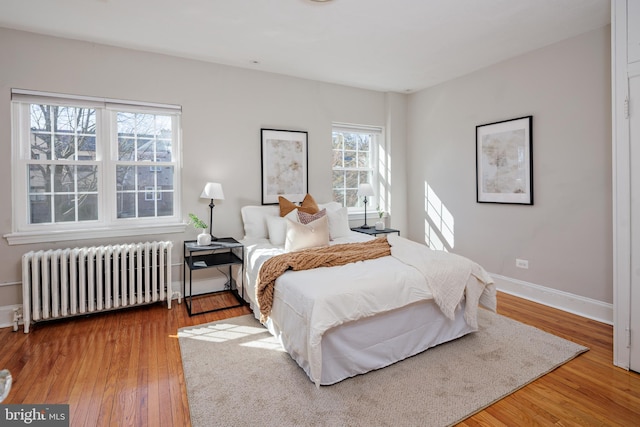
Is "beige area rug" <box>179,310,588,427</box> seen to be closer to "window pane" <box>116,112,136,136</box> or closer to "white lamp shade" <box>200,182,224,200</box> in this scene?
"white lamp shade" <box>200,182,224,200</box>

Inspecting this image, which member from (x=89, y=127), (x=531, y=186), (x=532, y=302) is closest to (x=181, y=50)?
(x=89, y=127)

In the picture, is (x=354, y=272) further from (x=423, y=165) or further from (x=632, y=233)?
(x=423, y=165)

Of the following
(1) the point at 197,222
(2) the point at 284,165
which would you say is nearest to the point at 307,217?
(2) the point at 284,165

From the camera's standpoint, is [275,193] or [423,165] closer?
[275,193]

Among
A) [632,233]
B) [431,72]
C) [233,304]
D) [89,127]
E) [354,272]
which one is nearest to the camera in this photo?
[632,233]

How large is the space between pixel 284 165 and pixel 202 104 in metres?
1.19

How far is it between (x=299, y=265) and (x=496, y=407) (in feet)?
5.00

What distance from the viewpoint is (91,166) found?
346 cm

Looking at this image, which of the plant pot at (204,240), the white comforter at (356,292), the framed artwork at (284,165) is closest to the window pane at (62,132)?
the plant pot at (204,240)

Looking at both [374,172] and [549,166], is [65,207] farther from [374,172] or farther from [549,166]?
[549,166]

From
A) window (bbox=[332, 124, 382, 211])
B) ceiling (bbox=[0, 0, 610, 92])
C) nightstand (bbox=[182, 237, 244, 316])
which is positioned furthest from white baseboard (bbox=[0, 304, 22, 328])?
window (bbox=[332, 124, 382, 211])

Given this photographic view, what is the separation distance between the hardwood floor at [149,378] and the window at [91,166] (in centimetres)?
100

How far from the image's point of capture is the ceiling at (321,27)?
106 inches

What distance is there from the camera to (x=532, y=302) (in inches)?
144
